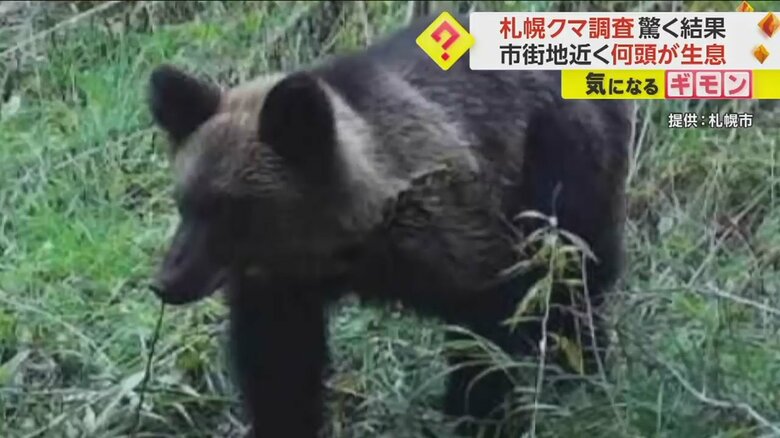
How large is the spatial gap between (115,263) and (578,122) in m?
0.84

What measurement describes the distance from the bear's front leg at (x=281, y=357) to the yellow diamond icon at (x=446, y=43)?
1.51 ft

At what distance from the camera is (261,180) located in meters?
2.75

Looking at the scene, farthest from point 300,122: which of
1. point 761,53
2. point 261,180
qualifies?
point 761,53

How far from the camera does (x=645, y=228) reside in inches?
133

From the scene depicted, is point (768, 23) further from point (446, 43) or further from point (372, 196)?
point (372, 196)

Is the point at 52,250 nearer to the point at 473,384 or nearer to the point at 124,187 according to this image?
the point at 124,187

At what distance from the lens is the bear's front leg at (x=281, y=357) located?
288cm

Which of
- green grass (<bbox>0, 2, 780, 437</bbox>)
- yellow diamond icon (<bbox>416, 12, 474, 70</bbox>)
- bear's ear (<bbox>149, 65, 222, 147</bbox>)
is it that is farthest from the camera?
yellow diamond icon (<bbox>416, 12, 474, 70</bbox>)

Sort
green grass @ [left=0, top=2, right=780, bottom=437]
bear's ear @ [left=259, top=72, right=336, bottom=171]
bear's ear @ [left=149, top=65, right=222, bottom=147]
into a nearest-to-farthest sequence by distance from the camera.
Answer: bear's ear @ [left=259, top=72, right=336, bottom=171] → bear's ear @ [left=149, top=65, right=222, bottom=147] → green grass @ [left=0, top=2, right=780, bottom=437]

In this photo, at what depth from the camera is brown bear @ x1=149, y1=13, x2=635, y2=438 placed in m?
2.75
